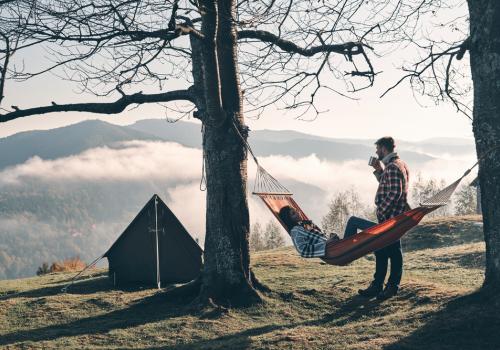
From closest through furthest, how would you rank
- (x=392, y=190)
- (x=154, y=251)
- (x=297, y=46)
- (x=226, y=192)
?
(x=392, y=190) → (x=226, y=192) → (x=297, y=46) → (x=154, y=251)

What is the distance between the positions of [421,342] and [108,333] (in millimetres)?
4028

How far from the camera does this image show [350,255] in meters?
7.45

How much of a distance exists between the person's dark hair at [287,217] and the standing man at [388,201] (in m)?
1.07

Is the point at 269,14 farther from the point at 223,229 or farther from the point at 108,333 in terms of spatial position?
the point at 108,333

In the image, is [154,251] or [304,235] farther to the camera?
[154,251]

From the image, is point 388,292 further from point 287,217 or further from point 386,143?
point 386,143

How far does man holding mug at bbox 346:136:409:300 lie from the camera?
7.53m

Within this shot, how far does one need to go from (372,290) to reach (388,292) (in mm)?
255

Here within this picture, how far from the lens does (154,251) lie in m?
11.8

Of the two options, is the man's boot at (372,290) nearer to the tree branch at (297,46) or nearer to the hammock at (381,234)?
the hammock at (381,234)

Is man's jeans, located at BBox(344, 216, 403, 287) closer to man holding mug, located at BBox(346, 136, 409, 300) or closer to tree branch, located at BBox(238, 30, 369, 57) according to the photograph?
man holding mug, located at BBox(346, 136, 409, 300)

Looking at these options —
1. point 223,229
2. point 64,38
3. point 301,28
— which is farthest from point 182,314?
point 301,28

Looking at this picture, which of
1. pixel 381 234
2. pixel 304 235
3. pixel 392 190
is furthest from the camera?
pixel 304 235

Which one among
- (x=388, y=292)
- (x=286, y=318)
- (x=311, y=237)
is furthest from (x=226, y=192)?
(x=388, y=292)
